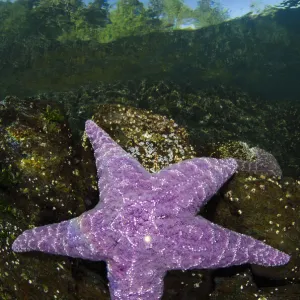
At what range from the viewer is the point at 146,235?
3822 mm

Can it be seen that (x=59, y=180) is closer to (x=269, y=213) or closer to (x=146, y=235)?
(x=146, y=235)

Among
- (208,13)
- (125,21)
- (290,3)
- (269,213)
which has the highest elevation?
(290,3)

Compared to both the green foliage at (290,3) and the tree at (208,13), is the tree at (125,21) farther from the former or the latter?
the green foliage at (290,3)

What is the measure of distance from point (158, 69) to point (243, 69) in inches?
258

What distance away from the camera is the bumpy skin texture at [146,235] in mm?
3834

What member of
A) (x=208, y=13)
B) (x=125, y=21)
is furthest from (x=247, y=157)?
(x=208, y=13)

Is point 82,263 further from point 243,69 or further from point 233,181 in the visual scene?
point 243,69

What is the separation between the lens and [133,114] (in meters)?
6.21

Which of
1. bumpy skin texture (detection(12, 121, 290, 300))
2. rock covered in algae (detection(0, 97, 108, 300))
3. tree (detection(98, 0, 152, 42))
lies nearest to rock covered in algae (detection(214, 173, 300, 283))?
bumpy skin texture (detection(12, 121, 290, 300))

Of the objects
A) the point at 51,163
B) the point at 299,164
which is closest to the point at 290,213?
the point at 51,163

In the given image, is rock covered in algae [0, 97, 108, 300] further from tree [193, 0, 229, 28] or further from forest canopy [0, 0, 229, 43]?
tree [193, 0, 229, 28]

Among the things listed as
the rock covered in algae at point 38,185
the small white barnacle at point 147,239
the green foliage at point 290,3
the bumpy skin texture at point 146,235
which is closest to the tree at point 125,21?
the green foliage at point 290,3

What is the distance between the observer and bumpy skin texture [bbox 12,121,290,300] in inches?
151

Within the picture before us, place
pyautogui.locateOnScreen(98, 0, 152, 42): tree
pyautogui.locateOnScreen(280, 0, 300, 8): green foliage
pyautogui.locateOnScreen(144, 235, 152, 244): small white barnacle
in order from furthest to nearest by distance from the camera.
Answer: pyautogui.locateOnScreen(280, 0, 300, 8): green foliage
pyautogui.locateOnScreen(98, 0, 152, 42): tree
pyautogui.locateOnScreen(144, 235, 152, 244): small white barnacle
